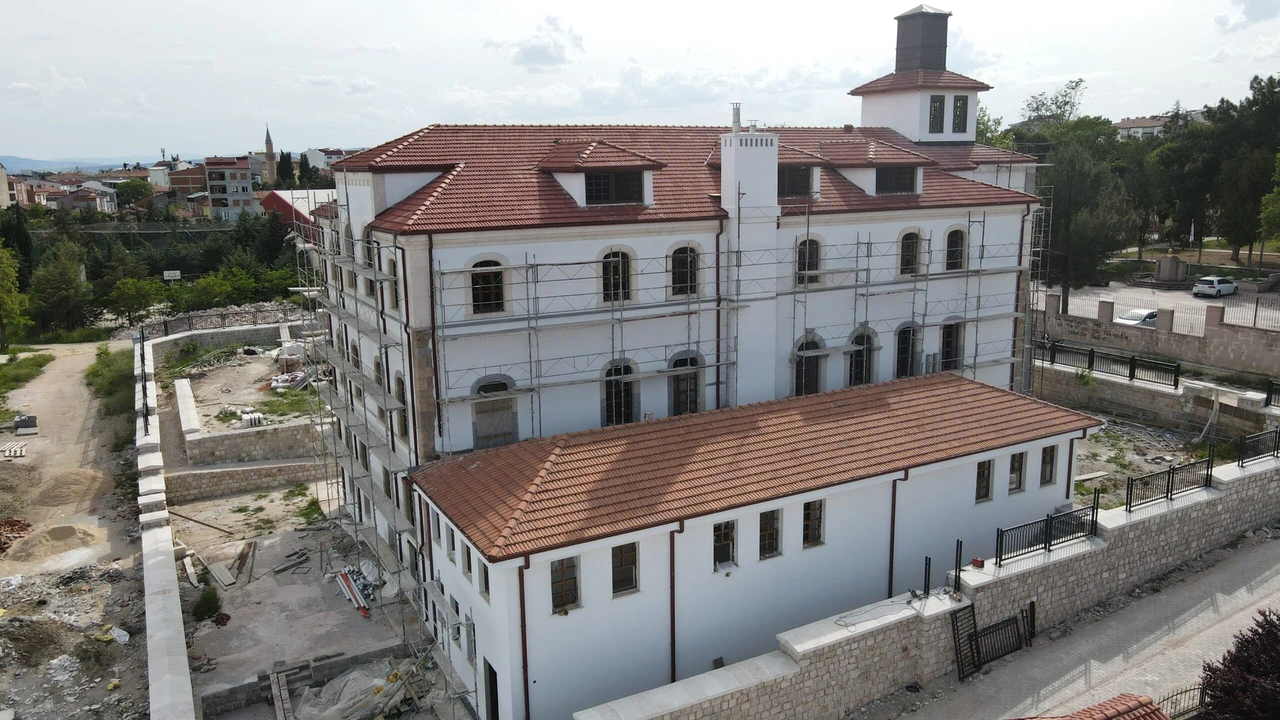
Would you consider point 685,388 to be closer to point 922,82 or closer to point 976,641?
point 976,641

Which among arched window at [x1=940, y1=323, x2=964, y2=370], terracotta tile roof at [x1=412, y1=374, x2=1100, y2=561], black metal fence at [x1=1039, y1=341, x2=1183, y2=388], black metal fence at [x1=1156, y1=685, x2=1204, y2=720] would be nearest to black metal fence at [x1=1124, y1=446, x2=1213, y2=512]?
terracotta tile roof at [x1=412, y1=374, x2=1100, y2=561]

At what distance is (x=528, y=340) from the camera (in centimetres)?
1939

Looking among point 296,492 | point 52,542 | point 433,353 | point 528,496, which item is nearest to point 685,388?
point 433,353

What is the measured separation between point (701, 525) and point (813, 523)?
304 centimetres

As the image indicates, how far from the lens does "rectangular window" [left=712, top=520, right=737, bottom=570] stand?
17.1 m

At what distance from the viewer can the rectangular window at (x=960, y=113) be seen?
3056cm

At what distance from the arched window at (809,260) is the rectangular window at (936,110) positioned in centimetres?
1045

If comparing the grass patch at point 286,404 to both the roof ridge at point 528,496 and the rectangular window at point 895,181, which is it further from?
the rectangular window at point 895,181

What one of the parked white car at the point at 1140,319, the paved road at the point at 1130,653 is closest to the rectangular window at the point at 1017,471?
the paved road at the point at 1130,653

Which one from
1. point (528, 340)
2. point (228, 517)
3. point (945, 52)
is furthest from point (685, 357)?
point (945, 52)

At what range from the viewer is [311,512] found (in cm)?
2686

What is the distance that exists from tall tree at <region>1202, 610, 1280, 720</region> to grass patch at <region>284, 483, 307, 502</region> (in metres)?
24.5

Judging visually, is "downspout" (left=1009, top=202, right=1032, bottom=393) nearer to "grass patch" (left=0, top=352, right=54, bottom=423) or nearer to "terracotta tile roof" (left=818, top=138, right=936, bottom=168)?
"terracotta tile roof" (left=818, top=138, right=936, bottom=168)

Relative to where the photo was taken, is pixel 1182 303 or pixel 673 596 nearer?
pixel 673 596
